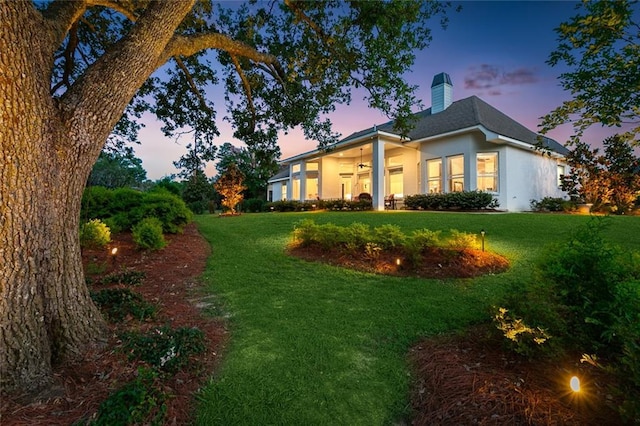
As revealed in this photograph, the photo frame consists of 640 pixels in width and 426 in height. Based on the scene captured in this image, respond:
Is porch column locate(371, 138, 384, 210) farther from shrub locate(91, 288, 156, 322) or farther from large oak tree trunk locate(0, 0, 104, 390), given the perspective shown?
large oak tree trunk locate(0, 0, 104, 390)

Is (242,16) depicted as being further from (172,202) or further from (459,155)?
(459,155)

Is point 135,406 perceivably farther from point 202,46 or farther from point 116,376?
point 202,46

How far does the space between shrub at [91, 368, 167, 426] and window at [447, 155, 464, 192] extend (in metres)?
15.6

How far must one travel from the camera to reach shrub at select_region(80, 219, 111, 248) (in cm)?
561

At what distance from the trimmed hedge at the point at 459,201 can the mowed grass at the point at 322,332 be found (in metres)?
6.86

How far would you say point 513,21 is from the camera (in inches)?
316

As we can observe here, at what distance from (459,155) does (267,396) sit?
15223mm

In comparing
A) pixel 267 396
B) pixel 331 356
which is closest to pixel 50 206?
pixel 267 396

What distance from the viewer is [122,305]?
3330 millimetres

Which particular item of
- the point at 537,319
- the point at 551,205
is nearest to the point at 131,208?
the point at 537,319

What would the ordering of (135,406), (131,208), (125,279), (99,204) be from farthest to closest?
(131,208)
(99,204)
(125,279)
(135,406)

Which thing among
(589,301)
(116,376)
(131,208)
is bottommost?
(116,376)

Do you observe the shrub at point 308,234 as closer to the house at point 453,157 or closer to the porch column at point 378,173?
the house at point 453,157

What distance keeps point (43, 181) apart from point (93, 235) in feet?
13.7
